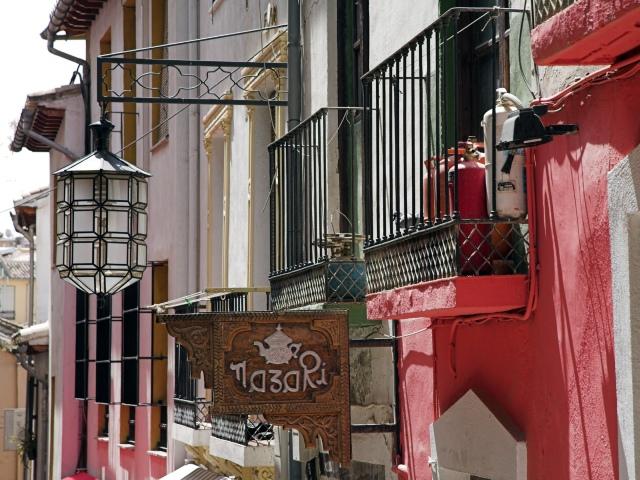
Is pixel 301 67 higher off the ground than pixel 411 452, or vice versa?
pixel 301 67

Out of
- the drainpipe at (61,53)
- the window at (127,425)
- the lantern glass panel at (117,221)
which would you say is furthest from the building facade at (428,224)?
the drainpipe at (61,53)

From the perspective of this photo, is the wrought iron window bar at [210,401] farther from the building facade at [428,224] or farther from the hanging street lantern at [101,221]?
the hanging street lantern at [101,221]

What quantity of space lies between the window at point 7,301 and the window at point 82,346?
44.8m

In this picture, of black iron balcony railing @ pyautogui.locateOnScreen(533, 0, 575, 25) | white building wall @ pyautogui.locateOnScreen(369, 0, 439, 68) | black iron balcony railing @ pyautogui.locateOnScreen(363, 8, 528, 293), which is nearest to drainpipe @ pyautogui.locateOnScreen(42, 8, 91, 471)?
white building wall @ pyautogui.locateOnScreen(369, 0, 439, 68)

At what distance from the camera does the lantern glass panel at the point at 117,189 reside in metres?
11.9

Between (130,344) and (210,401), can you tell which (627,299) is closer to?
(210,401)

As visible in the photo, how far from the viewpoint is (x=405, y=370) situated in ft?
30.8

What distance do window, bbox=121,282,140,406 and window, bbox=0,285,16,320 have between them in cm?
4940

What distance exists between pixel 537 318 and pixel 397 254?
109cm

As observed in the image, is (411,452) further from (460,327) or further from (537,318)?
(537,318)

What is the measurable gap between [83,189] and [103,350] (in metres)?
12.3

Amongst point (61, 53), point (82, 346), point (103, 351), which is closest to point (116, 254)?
point (61, 53)

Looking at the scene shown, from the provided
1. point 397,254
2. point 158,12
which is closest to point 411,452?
point 397,254

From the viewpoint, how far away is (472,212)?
274 inches
